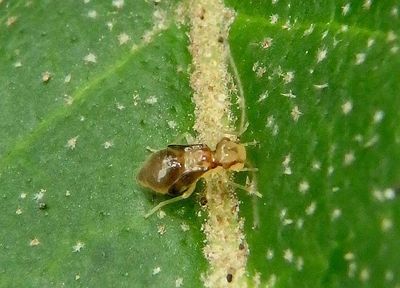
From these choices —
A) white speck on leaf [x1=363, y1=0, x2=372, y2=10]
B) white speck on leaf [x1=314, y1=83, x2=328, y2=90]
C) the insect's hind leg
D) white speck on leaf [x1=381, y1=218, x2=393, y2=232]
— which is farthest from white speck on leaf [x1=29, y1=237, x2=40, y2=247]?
white speck on leaf [x1=363, y1=0, x2=372, y2=10]

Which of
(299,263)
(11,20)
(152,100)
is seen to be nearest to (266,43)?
(152,100)

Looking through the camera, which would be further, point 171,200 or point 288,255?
point 171,200

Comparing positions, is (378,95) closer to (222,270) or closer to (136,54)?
(222,270)

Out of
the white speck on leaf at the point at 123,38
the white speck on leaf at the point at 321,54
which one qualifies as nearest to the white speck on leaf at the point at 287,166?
the white speck on leaf at the point at 321,54

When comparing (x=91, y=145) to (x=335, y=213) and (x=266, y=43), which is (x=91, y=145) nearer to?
(x=266, y=43)


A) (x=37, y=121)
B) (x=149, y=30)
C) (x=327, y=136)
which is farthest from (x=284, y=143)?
(x=37, y=121)

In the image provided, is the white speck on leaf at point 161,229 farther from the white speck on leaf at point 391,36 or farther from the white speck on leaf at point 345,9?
the white speck on leaf at point 391,36
